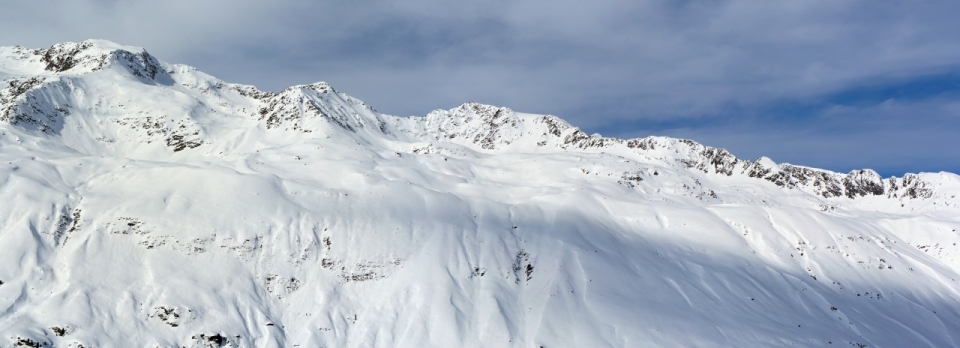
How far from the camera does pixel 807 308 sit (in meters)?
49.0

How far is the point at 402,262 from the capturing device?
156 feet

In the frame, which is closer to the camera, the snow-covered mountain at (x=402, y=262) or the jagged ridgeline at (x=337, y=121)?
the snow-covered mountain at (x=402, y=262)

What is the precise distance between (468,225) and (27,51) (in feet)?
462

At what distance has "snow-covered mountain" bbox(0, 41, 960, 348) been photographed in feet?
128

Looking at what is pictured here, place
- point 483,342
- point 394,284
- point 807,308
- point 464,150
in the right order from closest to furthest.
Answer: point 483,342 → point 394,284 → point 807,308 → point 464,150

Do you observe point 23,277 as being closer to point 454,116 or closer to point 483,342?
point 483,342

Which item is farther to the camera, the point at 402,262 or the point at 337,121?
the point at 337,121

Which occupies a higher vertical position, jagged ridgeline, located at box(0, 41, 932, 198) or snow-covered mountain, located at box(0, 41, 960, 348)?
jagged ridgeline, located at box(0, 41, 932, 198)

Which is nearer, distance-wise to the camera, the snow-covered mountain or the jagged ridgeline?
the snow-covered mountain

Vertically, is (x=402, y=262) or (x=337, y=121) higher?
(x=337, y=121)

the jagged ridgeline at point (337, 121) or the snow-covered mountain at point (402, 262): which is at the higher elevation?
the jagged ridgeline at point (337, 121)

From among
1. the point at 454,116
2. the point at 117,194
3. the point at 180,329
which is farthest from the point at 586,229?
the point at 454,116

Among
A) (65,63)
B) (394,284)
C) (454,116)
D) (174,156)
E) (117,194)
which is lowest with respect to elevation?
(394,284)

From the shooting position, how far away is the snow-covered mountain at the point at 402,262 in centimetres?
3903
